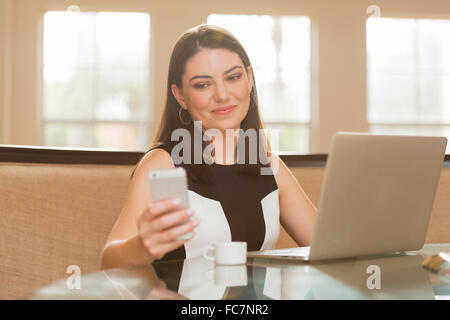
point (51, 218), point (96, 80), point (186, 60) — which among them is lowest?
point (51, 218)

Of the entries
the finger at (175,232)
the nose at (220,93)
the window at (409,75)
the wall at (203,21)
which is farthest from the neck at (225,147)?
the window at (409,75)

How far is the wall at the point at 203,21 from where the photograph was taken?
622 centimetres

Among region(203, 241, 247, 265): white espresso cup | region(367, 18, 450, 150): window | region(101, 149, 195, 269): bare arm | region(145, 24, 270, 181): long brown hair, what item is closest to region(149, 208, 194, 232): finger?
region(101, 149, 195, 269): bare arm

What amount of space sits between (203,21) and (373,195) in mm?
5465

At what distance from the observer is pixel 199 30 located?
172 centimetres

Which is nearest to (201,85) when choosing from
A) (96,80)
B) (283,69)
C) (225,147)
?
(225,147)

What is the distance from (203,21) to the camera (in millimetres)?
6391

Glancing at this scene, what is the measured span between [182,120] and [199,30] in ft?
0.85

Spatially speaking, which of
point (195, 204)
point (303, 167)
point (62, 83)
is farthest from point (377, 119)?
point (195, 204)

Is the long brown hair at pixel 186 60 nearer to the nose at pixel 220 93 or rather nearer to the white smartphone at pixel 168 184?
the nose at pixel 220 93

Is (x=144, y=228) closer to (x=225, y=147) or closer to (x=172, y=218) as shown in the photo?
(x=172, y=218)

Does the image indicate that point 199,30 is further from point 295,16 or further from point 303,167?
point 295,16

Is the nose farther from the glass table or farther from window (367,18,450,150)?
window (367,18,450,150)

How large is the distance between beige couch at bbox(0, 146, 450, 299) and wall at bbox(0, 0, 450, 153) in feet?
15.1
